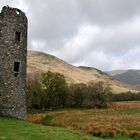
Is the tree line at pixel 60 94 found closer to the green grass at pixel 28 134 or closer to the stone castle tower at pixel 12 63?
the stone castle tower at pixel 12 63

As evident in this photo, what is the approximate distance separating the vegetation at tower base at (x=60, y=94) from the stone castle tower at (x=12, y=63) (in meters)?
50.7

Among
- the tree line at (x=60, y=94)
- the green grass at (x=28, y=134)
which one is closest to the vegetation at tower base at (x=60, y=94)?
the tree line at (x=60, y=94)

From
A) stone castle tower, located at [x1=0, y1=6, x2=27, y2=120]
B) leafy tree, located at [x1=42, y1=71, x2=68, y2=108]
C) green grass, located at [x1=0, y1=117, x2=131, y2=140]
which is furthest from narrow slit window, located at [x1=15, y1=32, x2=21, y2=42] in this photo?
leafy tree, located at [x1=42, y1=71, x2=68, y2=108]

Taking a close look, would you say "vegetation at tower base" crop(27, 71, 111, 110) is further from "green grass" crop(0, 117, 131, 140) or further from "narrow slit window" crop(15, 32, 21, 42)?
"green grass" crop(0, 117, 131, 140)

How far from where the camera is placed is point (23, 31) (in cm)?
4225

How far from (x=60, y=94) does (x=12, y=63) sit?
6170 centimetres

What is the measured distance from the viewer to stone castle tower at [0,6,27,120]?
3978 cm

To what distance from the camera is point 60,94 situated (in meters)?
102

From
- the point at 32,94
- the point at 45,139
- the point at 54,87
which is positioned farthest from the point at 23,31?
the point at 54,87

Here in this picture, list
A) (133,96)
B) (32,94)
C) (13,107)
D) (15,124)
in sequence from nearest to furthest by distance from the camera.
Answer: (15,124)
(13,107)
(32,94)
(133,96)

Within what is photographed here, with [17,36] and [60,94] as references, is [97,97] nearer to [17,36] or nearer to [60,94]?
[60,94]

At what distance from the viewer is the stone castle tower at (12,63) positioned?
131ft

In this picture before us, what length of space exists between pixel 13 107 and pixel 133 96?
4159 inches

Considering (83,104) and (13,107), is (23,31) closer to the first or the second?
(13,107)
